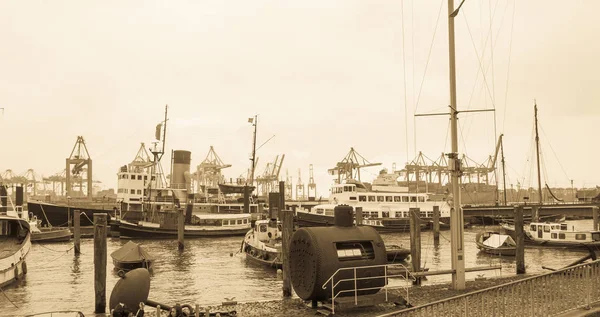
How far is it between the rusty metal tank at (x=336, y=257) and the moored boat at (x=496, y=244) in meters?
30.6

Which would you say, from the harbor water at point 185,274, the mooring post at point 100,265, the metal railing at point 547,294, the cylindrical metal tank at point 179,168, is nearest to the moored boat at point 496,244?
the harbor water at point 185,274

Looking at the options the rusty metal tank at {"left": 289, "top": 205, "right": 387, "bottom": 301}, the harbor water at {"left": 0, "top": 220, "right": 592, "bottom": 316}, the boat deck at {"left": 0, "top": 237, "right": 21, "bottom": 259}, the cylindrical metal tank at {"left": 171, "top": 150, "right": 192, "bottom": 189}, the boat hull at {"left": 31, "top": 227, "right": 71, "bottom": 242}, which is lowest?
the harbor water at {"left": 0, "top": 220, "right": 592, "bottom": 316}

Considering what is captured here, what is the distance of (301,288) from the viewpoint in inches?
618

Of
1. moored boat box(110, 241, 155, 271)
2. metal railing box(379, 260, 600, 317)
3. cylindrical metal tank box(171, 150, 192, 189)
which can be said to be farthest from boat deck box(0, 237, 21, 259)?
cylindrical metal tank box(171, 150, 192, 189)

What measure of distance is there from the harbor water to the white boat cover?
5.03 ft

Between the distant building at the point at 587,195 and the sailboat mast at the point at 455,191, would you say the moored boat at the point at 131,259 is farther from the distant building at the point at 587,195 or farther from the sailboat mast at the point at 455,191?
the distant building at the point at 587,195

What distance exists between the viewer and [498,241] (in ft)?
149

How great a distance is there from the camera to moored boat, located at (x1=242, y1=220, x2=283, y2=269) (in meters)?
36.2

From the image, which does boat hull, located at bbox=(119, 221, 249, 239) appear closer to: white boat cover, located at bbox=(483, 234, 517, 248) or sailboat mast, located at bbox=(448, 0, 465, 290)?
white boat cover, located at bbox=(483, 234, 517, 248)

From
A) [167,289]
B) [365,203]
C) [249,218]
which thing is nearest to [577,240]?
[365,203]

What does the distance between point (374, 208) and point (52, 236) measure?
145 ft

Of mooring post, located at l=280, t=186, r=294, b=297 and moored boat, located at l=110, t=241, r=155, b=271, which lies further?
moored boat, located at l=110, t=241, r=155, b=271

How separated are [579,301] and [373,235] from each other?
19.7ft

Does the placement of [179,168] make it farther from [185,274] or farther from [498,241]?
[498,241]
